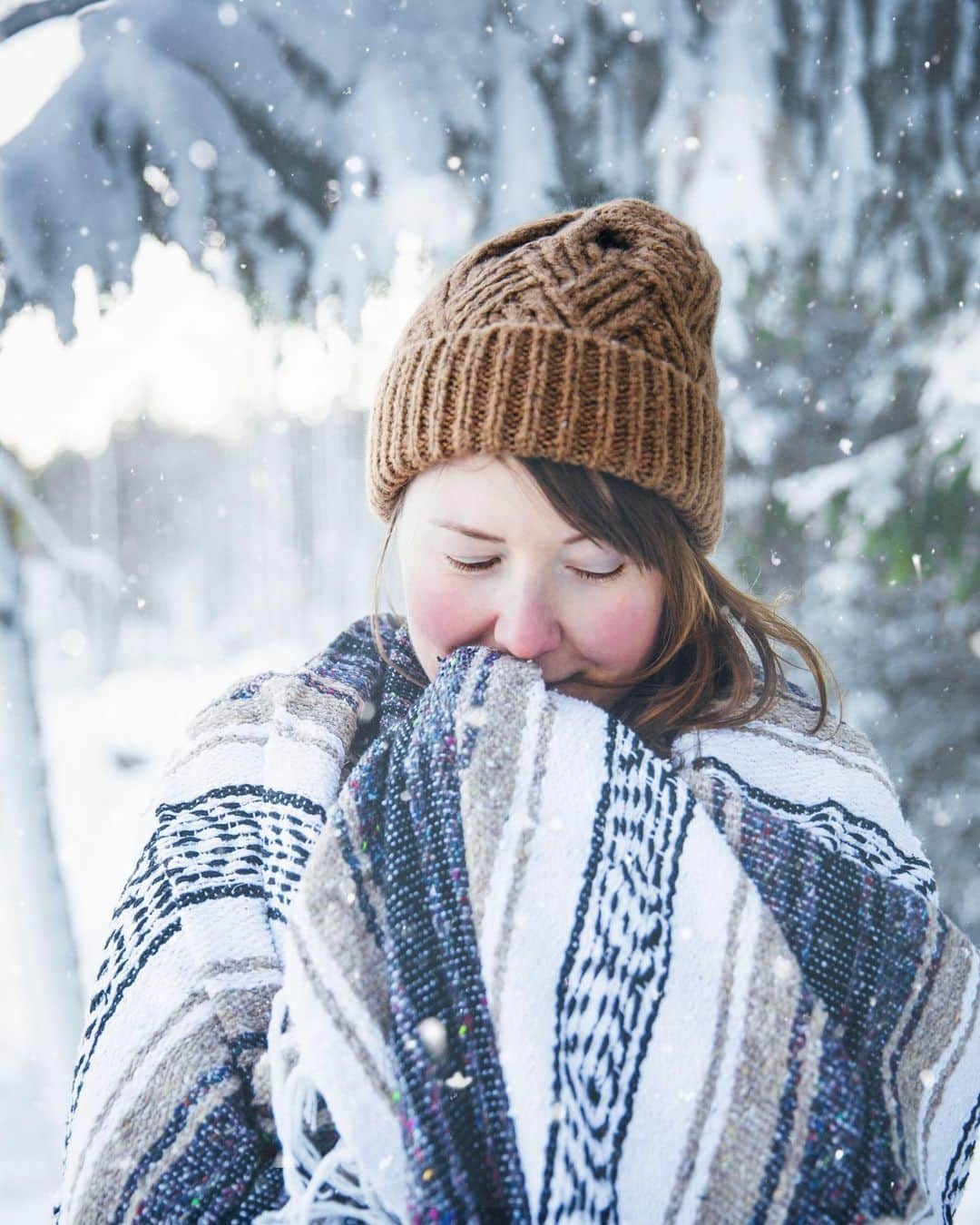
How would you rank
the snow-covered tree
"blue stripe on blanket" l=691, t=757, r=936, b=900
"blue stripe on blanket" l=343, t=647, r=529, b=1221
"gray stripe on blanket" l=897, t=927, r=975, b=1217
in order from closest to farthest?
"blue stripe on blanket" l=343, t=647, r=529, b=1221
"gray stripe on blanket" l=897, t=927, r=975, b=1217
"blue stripe on blanket" l=691, t=757, r=936, b=900
the snow-covered tree

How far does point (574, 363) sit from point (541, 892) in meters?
0.49

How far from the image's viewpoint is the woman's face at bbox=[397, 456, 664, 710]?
2.66 feet

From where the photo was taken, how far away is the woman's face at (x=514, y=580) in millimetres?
810

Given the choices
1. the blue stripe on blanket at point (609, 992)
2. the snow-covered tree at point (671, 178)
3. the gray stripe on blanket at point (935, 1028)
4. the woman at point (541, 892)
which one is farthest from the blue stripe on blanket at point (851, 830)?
the snow-covered tree at point (671, 178)

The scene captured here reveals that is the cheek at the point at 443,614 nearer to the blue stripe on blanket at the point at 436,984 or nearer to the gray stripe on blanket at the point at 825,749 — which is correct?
the blue stripe on blanket at the point at 436,984

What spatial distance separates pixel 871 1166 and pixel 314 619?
1325 millimetres

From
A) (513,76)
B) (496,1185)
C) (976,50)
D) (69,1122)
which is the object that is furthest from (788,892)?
(976,50)

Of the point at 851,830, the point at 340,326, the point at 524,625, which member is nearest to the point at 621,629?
the point at 524,625

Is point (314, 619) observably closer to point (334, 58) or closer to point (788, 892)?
point (334, 58)

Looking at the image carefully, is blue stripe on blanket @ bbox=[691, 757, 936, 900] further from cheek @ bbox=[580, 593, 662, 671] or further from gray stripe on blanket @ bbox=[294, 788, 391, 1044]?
gray stripe on blanket @ bbox=[294, 788, 391, 1044]

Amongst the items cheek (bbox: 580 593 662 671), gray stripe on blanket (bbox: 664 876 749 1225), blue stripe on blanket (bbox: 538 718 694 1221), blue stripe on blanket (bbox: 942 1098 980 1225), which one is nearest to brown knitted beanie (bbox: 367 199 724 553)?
cheek (bbox: 580 593 662 671)

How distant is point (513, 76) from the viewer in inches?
55.6

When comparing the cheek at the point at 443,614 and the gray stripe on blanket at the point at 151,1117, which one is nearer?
the gray stripe on blanket at the point at 151,1117

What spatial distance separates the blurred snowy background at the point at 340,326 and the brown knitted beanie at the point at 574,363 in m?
0.65
